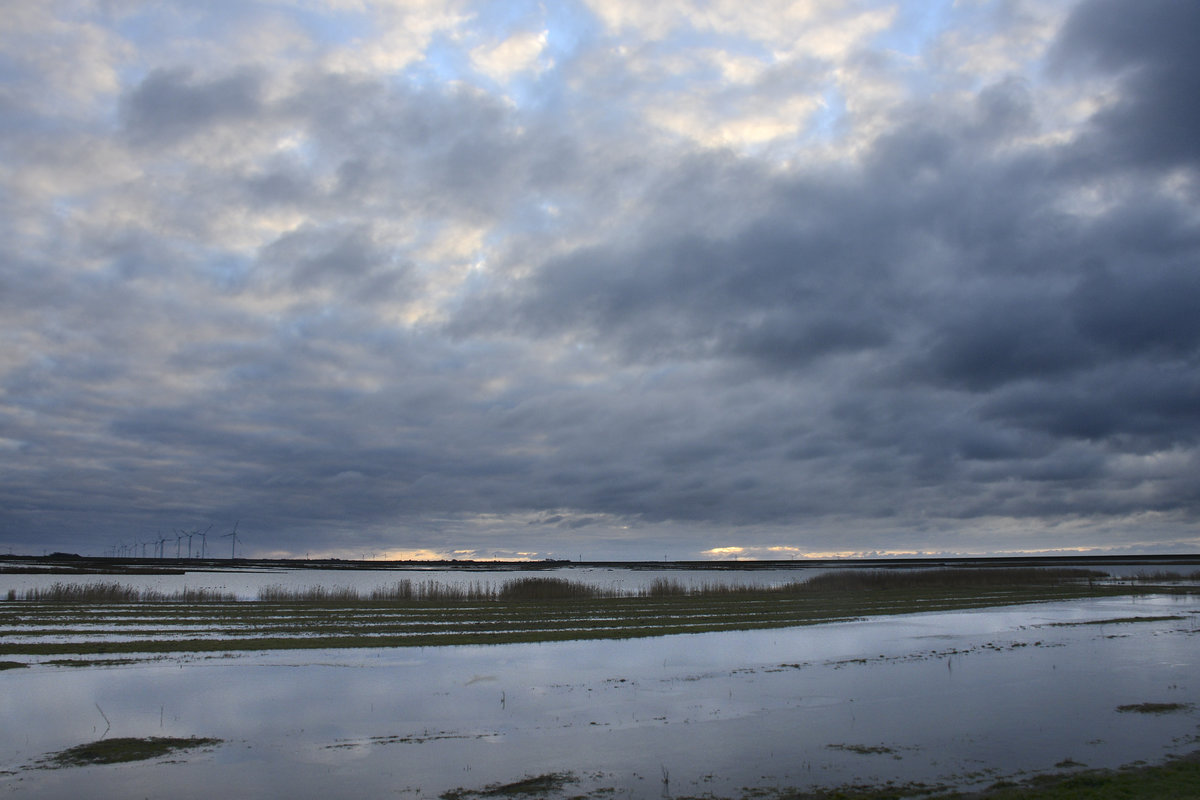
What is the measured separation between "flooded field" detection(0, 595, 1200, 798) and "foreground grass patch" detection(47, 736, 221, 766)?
29 centimetres

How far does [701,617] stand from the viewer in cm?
3997

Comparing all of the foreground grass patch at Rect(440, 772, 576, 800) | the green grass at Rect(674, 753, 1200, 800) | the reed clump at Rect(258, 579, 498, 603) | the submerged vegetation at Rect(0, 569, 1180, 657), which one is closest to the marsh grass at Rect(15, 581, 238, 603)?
the submerged vegetation at Rect(0, 569, 1180, 657)

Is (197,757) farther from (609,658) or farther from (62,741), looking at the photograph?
(609,658)

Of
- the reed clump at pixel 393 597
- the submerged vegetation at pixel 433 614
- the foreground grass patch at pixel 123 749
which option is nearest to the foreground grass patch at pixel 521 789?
the foreground grass patch at pixel 123 749

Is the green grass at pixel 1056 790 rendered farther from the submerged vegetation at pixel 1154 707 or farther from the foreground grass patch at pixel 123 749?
the foreground grass patch at pixel 123 749

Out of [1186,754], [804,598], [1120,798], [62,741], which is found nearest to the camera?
[1120,798]

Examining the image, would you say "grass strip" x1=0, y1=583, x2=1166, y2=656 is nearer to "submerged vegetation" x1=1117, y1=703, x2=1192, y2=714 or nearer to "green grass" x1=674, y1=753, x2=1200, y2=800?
"submerged vegetation" x1=1117, y1=703, x2=1192, y2=714

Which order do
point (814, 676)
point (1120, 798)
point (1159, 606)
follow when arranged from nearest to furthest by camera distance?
point (1120, 798) → point (814, 676) → point (1159, 606)

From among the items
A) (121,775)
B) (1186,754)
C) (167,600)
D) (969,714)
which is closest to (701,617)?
(969,714)

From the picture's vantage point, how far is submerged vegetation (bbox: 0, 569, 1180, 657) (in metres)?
30.0

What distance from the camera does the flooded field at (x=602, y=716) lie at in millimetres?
12391

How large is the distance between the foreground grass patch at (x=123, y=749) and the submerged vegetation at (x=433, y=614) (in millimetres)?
13031

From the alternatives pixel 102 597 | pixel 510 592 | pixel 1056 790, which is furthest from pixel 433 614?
pixel 1056 790

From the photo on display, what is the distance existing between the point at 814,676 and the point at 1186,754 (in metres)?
9.49
